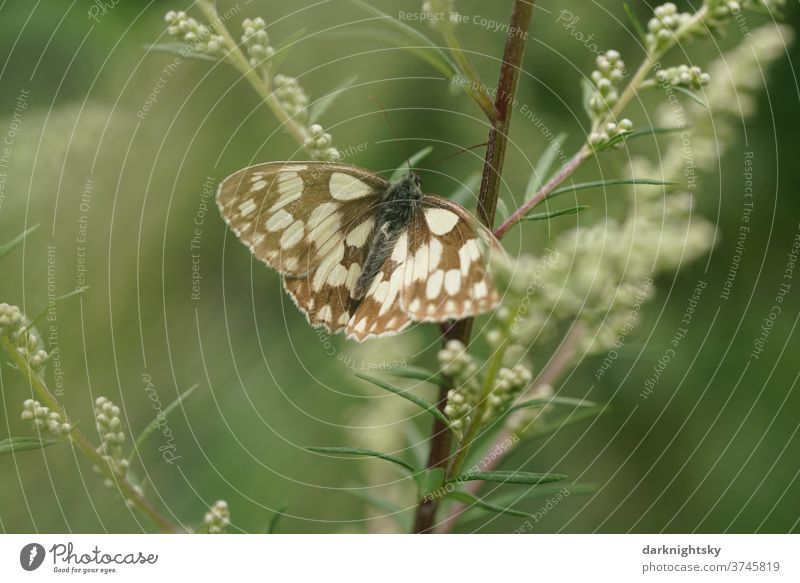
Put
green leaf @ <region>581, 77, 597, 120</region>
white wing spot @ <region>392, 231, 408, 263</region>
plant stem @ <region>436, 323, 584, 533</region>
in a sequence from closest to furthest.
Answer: green leaf @ <region>581, 77, 597, 120</region> → plant stem @ <region>436, 323, 584, 533</region> → white wing spot @ <region>392, 231, 408, 263</region>

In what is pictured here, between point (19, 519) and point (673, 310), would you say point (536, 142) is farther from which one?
point (19, 519)

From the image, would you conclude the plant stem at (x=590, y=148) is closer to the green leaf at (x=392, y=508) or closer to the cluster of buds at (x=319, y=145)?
the cluster of buds at (x=319, y=145)

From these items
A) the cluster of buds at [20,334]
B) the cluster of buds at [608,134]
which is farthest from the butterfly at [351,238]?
the cluster of buds at [20,334]

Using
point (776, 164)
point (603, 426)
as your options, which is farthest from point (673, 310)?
point (776, 164)

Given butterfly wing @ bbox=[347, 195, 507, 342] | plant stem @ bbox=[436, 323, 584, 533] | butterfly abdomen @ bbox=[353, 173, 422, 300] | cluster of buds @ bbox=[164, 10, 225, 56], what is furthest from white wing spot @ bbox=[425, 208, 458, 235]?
cluster of buds @ bbox=[164, 10, 225, 56]

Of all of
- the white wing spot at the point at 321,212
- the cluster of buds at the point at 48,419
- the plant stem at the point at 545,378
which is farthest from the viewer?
the white wing spot at the point at 321,212

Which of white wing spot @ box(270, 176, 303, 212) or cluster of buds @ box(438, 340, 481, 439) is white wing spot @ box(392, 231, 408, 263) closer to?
white wing spot @ box(270, 176, 303, 212)
